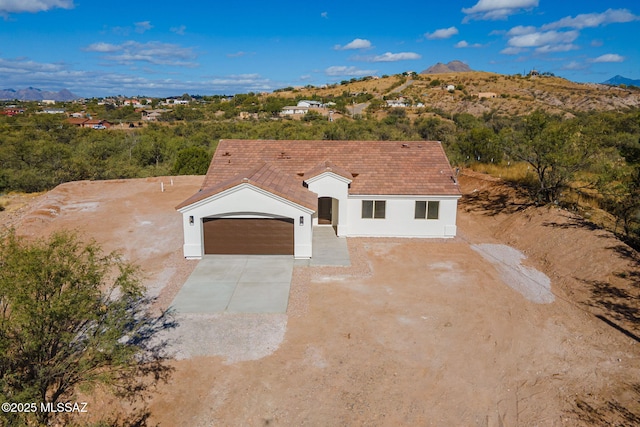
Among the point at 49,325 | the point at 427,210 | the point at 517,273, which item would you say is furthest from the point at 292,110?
the point at 49,325

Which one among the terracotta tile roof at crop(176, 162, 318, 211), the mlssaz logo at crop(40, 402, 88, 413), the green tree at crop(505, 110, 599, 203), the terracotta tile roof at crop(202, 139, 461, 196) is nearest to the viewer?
the mlssaz logo at crop(40, 402, 88, 413)

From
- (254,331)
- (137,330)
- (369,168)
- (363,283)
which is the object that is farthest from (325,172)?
(137,330)

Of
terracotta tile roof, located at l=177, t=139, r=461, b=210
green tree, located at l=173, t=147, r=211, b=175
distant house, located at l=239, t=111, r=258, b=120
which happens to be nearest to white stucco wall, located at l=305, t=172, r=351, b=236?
terracotta tile roof, located at l=177, t=139, r=461, b=210

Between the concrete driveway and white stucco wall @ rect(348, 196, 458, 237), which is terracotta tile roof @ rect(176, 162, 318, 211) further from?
the concrete driveway

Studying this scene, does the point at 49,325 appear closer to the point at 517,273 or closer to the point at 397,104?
the point at 517,273

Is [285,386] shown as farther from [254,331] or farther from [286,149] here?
[286,149]

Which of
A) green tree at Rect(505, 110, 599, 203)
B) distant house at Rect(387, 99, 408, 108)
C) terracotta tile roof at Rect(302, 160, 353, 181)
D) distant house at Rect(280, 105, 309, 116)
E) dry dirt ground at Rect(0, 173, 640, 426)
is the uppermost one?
distant house at Rect(387, 99, 408, 108)

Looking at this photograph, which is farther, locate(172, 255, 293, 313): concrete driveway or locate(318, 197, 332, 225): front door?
locate(318, 197, 332, 225): front door
